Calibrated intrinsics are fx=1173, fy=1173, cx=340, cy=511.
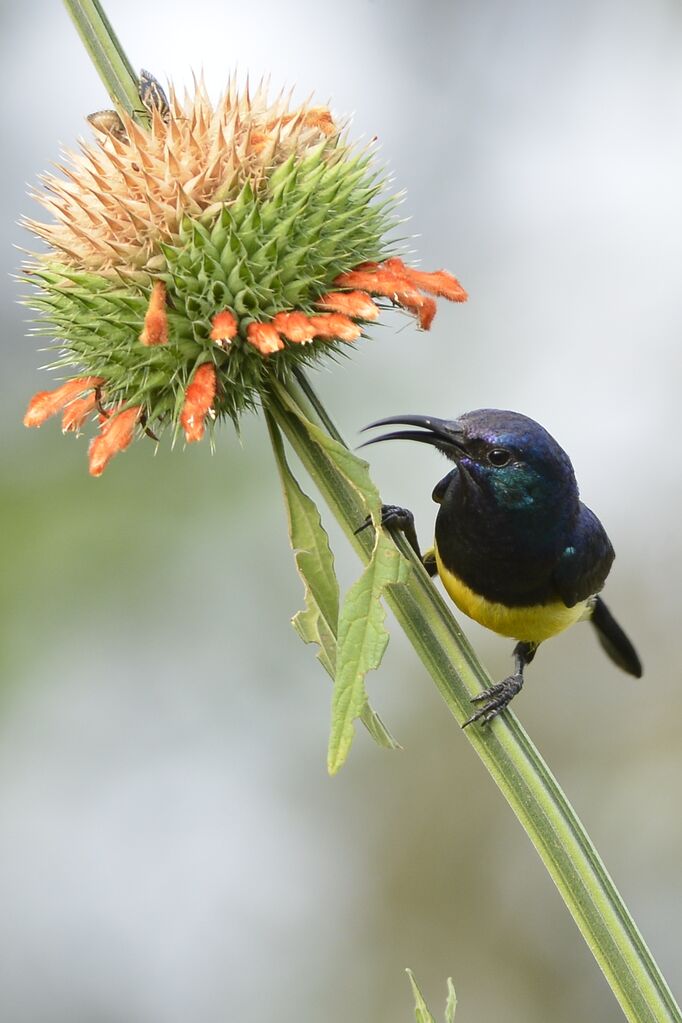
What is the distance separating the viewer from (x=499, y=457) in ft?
9.83

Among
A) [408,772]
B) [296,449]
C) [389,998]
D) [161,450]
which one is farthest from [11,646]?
[296,449]

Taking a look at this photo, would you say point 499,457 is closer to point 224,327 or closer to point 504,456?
point 504,456

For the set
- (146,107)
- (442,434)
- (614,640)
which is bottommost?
(614,640)

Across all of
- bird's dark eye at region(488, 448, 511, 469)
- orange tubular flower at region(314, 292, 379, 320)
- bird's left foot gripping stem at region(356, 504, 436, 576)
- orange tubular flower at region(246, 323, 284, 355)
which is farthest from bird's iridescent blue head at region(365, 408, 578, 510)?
orange tubular flower at region(246, 323, 284, 355)

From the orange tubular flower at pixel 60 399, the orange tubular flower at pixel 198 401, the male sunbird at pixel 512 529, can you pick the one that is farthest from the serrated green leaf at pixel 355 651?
the male sunbird at pixel 512 529

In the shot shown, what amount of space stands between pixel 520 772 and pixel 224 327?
920mm

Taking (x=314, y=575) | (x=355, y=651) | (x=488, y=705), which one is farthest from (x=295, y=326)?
(x=488, y=705)

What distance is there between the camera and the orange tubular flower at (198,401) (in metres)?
1.91

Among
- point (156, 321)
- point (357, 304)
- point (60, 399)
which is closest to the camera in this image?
point (156, 321)

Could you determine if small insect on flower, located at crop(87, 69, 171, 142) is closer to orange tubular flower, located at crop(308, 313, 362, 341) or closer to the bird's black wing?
orange tubular flower, located at crop(308, 313, 362, 341)

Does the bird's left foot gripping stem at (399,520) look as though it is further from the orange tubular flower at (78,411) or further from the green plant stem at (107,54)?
the green plant stem at (107,54)

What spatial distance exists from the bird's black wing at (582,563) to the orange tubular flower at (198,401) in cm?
165

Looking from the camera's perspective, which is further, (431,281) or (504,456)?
(504,456)

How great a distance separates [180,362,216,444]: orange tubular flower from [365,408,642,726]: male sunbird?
75 centimetres
